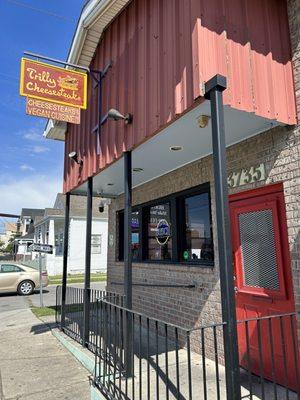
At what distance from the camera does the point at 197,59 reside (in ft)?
11.1

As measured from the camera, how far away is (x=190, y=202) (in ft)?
20.0

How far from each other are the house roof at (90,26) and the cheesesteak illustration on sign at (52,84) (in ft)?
3.02

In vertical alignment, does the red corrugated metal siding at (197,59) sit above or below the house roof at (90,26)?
below

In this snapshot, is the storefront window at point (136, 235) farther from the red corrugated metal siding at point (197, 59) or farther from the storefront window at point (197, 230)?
the red corrugated metal siding at point (197, 59)

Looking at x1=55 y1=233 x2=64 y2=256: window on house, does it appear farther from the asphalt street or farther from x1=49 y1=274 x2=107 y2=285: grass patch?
the asphalt street

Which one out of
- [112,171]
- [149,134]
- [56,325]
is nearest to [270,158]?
[149,134]

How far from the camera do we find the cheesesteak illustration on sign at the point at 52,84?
5.56m

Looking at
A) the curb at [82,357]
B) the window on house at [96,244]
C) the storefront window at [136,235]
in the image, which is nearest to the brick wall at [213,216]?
the storefront window at [136,235]

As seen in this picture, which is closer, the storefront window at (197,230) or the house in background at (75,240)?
the storefront window at (197,230)

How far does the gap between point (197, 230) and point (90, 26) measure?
4.31 m

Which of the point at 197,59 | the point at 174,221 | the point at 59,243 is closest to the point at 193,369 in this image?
the point at 174,221

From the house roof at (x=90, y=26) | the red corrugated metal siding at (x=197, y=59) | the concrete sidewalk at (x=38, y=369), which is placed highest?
the house roof at (x=90, y=26)

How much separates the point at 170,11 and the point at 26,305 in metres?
11.1

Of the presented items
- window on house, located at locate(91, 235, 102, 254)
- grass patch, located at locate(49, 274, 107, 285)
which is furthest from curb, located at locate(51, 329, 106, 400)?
window on house, located at locate(91, 235, 102, 254)
